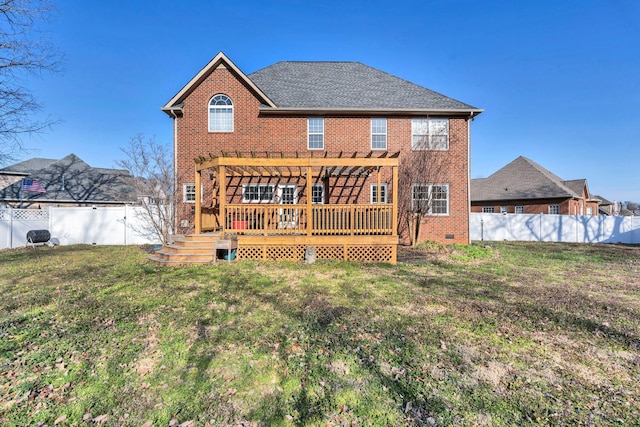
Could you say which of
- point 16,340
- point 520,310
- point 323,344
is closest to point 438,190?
point 520,310

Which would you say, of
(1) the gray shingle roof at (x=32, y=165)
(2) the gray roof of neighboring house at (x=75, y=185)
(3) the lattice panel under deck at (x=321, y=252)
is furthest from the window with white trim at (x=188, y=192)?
(1) the gray shingle roof at (x=32, y=165)

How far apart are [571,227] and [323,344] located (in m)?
20.9

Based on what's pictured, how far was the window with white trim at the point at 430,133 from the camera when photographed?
13.1 metres

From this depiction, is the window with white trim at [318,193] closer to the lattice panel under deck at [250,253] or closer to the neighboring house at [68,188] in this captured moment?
the lattice panel under deck at [250,253]

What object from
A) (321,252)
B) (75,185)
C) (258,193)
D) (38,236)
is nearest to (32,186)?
(75,185)

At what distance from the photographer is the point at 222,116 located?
1277 centimetres

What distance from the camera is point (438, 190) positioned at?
43.6ft

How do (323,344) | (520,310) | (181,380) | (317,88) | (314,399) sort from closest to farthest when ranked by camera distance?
(314,399) < (181,380) < (323,344) < (520,310) < (317,88)

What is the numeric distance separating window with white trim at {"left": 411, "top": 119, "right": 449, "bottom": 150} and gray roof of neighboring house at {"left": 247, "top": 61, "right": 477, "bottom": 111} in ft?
2.26

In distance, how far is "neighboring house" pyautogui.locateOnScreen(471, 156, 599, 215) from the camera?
895 inches

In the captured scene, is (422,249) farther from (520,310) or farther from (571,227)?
(571,227)

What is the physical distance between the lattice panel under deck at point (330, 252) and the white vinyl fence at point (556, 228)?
1176 centimetres

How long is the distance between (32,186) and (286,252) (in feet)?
70.5

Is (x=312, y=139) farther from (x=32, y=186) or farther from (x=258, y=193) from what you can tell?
(x=32, y=186)
